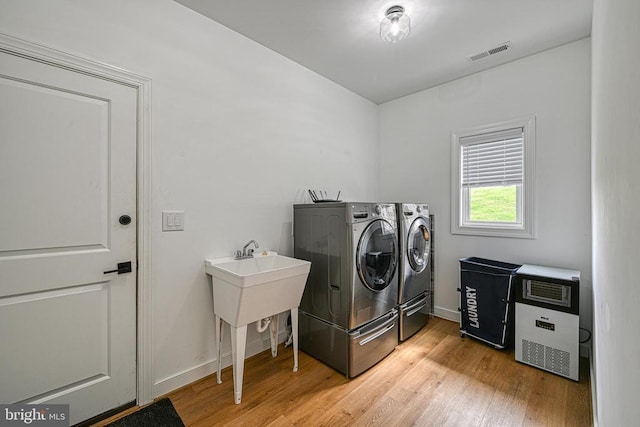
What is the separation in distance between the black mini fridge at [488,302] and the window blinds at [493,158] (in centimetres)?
87

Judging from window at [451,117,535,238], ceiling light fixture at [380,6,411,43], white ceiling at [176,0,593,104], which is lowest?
window at [451,117,535,238]

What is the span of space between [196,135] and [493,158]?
2.87 metres

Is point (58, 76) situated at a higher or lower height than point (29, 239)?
higher

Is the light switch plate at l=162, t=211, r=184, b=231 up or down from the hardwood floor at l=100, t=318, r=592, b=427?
up

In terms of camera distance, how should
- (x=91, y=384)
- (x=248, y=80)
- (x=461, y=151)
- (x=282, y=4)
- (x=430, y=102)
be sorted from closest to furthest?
(x=91, y=384) → (x=282, y=4) → (x=248, y=80) → (x=461, y=151) → (x=430, y=102)

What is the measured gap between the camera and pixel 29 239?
1449mm

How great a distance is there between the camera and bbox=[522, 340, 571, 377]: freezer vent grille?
2014 millimetres

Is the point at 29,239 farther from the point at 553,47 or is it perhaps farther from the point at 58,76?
the point at 553,47

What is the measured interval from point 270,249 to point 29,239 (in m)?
1.54

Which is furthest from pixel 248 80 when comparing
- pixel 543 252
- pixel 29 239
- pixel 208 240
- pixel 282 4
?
pixel 543 252

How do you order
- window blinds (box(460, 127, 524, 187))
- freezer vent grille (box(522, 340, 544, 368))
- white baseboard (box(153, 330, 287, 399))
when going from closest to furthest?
1. white baseboard (box(153, 330, 287, 399))
2. freezer vent grille (box(522, 340, 544, 368))
3. window blinds (box(460, 127, 524, 187))

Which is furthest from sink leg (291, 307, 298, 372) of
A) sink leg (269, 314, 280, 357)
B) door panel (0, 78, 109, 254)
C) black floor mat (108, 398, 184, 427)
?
door panel (0, 78, 109, 254)

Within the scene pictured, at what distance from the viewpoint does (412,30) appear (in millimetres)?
2199

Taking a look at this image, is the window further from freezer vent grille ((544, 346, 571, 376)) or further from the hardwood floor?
the hardwood floor
